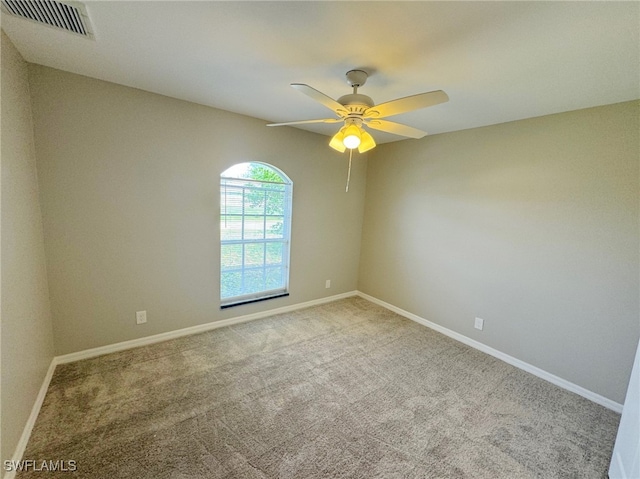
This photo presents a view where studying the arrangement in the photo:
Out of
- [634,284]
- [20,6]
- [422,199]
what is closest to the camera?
[20,6]

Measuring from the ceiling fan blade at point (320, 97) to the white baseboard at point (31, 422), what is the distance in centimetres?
250

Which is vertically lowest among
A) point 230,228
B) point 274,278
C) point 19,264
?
point 274,278

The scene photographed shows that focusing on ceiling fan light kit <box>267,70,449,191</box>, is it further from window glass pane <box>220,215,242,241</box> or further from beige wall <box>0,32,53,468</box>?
beige wall <box>0,32,53,468</box>

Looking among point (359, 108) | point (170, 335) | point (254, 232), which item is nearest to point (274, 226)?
point (254, 232)

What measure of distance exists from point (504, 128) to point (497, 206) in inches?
31.2

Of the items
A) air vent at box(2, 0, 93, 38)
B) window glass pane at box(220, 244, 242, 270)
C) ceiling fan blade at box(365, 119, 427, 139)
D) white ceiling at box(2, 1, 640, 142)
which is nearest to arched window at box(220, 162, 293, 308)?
window glass pane at box(220, 244, 242, 270)

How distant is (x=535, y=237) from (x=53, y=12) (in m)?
3.84

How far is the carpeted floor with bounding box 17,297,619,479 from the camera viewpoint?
1.57m

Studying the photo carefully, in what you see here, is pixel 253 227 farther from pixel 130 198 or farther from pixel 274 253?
pixel 130 198

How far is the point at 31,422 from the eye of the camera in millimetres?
1699

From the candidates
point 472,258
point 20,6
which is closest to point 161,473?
point 20,6

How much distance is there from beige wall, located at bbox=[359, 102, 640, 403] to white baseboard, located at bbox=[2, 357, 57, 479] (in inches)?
145

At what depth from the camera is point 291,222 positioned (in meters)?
3.58

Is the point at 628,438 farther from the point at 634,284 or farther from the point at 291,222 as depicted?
the point at 291,222
